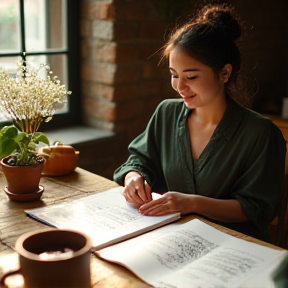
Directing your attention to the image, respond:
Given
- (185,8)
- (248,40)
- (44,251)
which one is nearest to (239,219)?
(44,251)

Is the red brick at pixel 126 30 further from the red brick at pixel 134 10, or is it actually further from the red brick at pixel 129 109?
the red brick at pixel 129 109

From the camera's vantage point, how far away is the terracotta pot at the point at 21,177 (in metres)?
1.41

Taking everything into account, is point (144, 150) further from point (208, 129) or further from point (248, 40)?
point (248, 40)

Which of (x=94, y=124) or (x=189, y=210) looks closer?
(x=189, y=210)

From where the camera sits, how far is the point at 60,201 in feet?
4.77

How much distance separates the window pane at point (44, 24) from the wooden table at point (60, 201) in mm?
923

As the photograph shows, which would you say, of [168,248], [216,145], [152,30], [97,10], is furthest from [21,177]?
[152,30]

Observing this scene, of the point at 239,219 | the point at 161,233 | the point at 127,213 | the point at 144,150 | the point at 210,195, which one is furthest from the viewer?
the point at 144,150

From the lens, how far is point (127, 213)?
1.35m

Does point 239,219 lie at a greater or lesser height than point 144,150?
lesser

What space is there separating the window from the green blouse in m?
0.81

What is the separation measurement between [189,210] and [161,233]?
0.17m

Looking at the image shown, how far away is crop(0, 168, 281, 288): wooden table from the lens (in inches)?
40.3

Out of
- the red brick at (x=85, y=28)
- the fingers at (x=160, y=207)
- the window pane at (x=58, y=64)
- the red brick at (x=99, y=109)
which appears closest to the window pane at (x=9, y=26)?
the window pane at (x=58, y=64)
